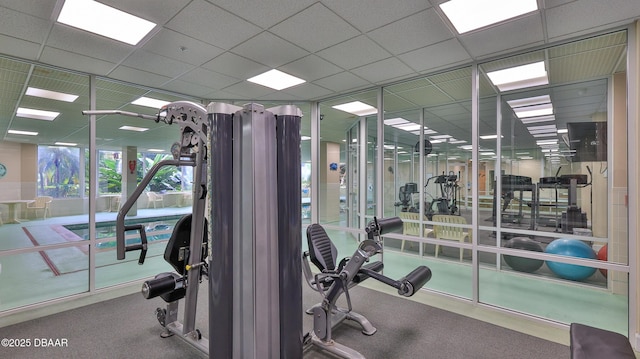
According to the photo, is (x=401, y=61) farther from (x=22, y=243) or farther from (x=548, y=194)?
(x=22, y=243)

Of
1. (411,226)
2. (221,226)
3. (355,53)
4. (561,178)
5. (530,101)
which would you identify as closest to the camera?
(221,226)

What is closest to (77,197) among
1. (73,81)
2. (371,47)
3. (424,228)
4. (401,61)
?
(73,81)

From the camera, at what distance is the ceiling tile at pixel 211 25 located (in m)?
2.29

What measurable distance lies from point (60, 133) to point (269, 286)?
4.37 m

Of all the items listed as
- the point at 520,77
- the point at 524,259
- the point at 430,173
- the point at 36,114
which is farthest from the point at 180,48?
the point at 524,259

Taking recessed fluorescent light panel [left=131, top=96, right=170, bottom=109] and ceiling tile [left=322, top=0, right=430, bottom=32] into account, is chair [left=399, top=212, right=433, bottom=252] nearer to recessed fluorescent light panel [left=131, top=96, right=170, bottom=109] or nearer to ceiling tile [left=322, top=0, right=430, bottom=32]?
ceiling tile [left=322, top=0, right=430, bottom=32]

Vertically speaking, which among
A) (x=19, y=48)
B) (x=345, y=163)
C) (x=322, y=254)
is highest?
(x=19, y=48)

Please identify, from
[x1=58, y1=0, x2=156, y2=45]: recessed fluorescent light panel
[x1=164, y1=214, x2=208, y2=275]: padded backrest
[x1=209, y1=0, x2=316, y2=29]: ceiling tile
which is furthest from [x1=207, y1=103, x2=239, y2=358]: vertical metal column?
[x1=58, y1=0, x2=156, y2=45]: recessed fluorescent light panel

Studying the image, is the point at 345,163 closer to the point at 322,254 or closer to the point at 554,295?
the point at 322,254

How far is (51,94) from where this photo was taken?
13.3 ft

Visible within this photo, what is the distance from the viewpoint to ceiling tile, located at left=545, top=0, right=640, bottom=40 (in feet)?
7.25

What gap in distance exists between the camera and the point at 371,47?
2.94m

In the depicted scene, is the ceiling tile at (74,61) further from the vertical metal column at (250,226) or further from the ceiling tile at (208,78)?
the vertical metal column at (250,226)

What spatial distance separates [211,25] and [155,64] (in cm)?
125
